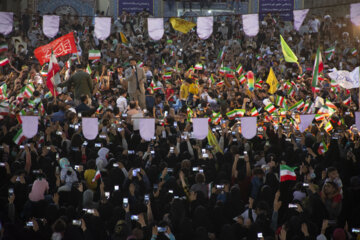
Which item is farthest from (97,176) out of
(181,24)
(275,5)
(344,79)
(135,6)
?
(275,5)

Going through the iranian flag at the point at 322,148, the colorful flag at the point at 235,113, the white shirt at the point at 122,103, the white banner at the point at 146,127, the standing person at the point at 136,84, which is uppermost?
the standing person at the point at 136,84

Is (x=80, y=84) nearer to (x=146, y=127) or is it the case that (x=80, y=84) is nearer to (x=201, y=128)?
(x=146, y=127)

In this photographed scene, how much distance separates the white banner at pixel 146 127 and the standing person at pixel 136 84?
3447 mm

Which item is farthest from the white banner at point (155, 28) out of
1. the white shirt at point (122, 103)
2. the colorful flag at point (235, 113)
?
the colorful flag at point (235, 113)

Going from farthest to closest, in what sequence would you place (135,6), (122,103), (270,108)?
(135,6) → (122,103) → (270,108)

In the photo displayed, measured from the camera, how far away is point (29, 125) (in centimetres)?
1275

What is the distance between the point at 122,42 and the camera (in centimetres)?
2325

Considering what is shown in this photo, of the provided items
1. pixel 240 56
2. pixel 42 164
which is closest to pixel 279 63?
pixel 240 56

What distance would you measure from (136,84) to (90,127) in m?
3.86

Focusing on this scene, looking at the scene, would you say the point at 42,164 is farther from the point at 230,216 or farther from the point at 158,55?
the point at 158,55

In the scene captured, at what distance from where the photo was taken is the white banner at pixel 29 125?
12.7 meters

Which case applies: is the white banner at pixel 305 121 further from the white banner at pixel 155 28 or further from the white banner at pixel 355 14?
the white banner at pixel 155 28

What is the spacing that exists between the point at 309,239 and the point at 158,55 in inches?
616

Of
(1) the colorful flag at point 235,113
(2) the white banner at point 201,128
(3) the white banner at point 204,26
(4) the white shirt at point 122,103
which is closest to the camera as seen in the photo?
(2) the white banner at point 201,128
